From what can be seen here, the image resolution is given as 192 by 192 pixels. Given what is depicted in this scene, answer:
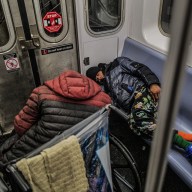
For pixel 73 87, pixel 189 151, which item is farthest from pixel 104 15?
pixel 189 151

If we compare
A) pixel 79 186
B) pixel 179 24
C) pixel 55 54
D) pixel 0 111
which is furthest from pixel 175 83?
pixel 0 111

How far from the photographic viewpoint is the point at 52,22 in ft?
7.12

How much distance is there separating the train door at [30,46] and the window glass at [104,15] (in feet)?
0.82

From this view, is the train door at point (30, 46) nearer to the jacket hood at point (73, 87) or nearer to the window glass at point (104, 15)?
the window glass at point (104, 15)

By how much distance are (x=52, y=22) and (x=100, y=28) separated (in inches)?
24.4

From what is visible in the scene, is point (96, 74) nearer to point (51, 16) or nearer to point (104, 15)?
point (104, 15)

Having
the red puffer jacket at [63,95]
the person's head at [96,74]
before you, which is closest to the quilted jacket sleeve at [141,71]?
the person's head at [96,74]

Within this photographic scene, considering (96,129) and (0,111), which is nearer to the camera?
(96,129)

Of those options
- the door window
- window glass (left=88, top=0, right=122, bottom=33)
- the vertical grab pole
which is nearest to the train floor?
window glass (left=88, top=0, right=122, bottom=33)

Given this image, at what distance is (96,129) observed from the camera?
1.22 meters

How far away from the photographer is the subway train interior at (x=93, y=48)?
6.33 ft

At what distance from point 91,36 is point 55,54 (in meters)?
0.49

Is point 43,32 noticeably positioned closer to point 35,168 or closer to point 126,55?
point 126,55

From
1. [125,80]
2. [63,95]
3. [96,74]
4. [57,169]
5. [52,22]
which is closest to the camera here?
[57,169]
